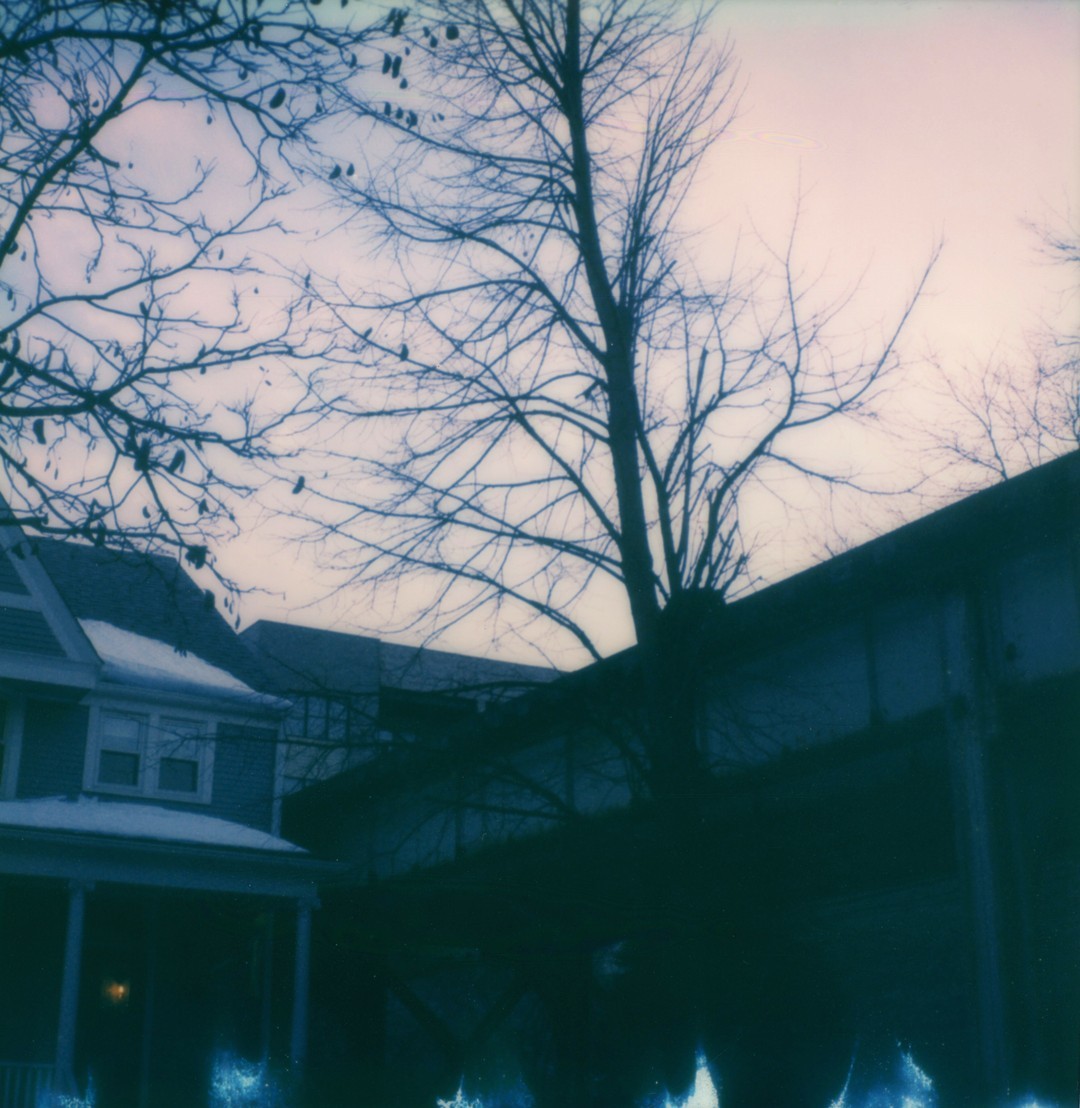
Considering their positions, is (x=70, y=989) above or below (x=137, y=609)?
below

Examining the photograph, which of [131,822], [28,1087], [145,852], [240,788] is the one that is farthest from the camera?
[240,788]

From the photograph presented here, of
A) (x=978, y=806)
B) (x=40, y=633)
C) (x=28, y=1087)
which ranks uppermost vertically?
(x=40, y=633)

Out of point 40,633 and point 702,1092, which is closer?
point 702,1092

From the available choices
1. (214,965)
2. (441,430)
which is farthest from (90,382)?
(214,965)

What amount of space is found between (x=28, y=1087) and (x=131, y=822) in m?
3.87

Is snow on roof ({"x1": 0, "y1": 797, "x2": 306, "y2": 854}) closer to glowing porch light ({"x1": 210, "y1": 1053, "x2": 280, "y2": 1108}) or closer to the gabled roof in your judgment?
the gabled roof

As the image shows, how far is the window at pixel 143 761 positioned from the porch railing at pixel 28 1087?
15.7 ft

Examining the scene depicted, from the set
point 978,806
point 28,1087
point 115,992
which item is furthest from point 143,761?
point 978,806

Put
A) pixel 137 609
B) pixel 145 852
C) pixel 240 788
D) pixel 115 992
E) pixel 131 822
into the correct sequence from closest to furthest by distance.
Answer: pixel 145 852
pixel 131 822
pixel 115 992
pixel 240 788
pixel 137 609

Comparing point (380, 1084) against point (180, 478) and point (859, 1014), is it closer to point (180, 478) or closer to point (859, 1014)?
point (859, 1014)

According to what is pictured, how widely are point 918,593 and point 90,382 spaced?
571 centimetres

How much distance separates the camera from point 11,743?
2045cm

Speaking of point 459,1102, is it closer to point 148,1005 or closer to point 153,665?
point 148,1005

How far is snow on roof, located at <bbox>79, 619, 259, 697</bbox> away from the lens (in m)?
22.0
